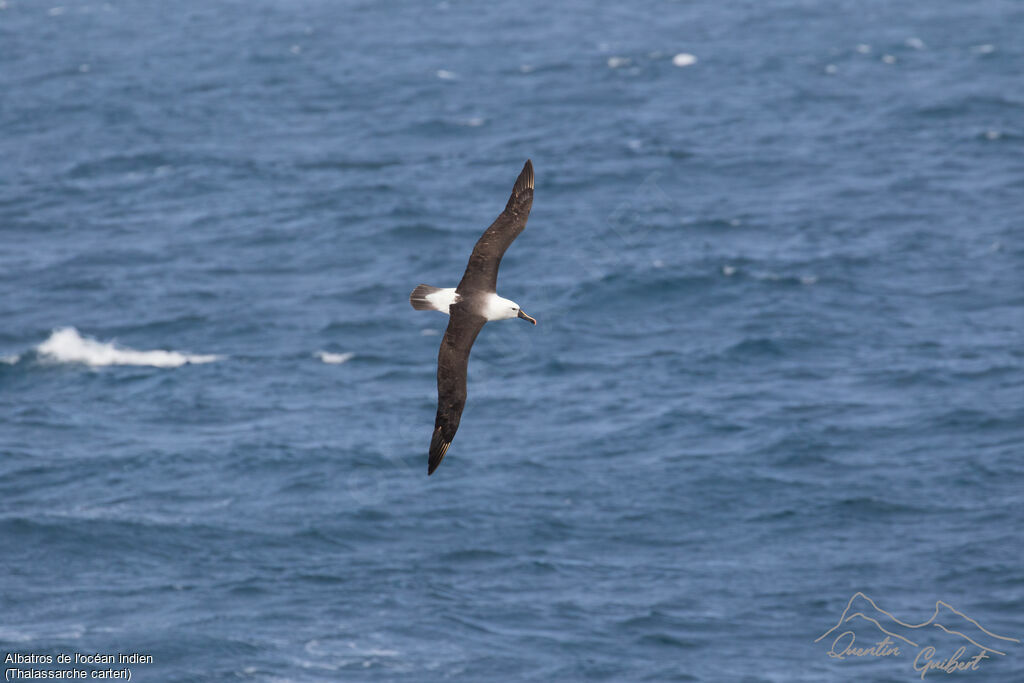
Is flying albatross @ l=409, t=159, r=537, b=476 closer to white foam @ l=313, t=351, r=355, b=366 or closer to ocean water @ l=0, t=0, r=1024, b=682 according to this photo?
ocean water @ l=0, t=0, r=1024, b=682

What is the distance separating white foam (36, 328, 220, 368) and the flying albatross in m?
49.1

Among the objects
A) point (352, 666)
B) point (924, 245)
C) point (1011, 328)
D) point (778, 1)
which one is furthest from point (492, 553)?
point (778, 1)

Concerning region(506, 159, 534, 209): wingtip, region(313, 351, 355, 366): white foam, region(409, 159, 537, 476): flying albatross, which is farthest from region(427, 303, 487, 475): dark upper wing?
region(313, 351, 355, 366): white foam

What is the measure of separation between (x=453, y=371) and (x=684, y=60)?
96.0 m

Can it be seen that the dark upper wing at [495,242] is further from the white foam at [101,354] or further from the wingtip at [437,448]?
the white foam at [101,354]

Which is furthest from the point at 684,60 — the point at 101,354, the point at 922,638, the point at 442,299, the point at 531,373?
the point at 442,299

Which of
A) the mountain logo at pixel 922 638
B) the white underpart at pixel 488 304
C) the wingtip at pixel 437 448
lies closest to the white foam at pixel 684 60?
the mountain logo at pixel 922 638

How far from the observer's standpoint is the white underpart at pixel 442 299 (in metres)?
27.4

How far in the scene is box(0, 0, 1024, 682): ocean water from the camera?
57094 millimetres

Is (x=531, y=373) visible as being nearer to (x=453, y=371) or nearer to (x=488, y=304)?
(x=453, y=371)

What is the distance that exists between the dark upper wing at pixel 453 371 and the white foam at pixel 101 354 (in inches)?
1930

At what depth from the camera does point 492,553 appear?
60875 mm

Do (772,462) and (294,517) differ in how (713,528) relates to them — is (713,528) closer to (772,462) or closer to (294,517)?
(772,462)

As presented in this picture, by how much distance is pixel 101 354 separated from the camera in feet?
251
